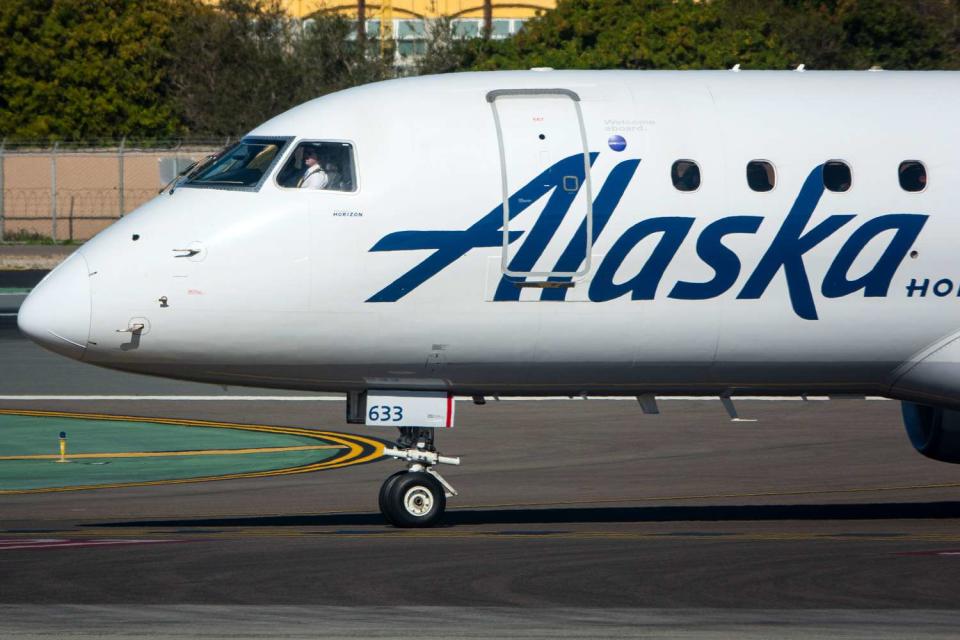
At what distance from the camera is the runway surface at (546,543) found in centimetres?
1372

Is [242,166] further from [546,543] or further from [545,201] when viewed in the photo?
[546,543]

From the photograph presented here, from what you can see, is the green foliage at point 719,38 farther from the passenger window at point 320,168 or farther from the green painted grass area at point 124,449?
the passenger window at point 320,168

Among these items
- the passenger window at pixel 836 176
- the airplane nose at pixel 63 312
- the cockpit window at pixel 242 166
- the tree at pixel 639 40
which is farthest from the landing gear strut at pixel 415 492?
the tree at pixel 639 40

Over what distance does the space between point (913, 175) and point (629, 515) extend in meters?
5.15

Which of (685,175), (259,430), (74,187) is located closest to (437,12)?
(74,187)

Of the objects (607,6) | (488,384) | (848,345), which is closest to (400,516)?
(488,384)

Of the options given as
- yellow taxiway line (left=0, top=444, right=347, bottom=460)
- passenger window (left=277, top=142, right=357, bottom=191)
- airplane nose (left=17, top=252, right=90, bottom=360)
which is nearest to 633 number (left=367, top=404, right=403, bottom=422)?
passenger window (left=277, top=142, right=357, bottom=191)

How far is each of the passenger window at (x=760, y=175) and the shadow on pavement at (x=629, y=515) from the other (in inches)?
159

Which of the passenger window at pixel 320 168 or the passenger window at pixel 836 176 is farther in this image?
the passenger window at pixel 836 176

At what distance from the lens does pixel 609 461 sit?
A: 2534 cm

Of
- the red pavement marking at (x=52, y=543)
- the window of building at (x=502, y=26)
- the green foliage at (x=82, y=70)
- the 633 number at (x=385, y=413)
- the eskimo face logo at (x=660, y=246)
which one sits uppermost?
the window of building at (x=502, y=26)

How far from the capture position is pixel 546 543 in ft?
58.9

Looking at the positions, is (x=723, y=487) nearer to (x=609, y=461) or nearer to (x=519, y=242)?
(x=609, y=461)

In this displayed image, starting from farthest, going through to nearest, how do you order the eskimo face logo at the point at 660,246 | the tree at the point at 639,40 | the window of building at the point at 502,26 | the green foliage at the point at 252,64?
the window of building at the point at 502,26 < the green foliage at the point at 252,64 < the tree at the point at 639,40 < the eskimo face logo at the point at 660,246
